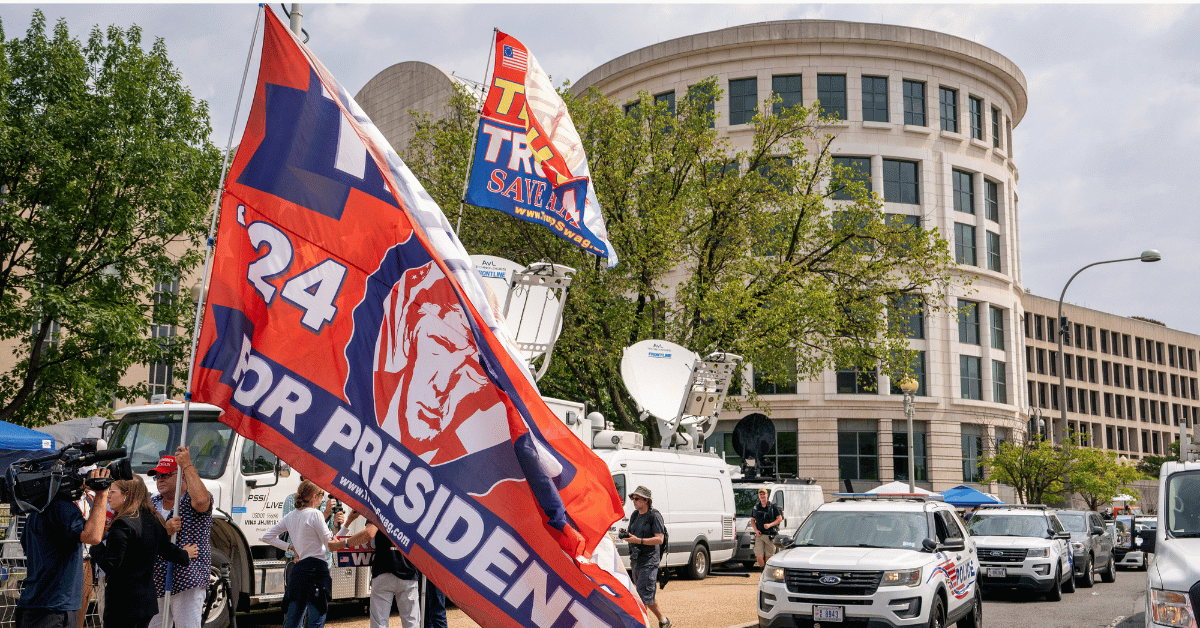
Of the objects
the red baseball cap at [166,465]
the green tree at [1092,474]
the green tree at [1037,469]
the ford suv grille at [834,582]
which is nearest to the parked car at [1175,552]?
the ford suv grille at [834,582]

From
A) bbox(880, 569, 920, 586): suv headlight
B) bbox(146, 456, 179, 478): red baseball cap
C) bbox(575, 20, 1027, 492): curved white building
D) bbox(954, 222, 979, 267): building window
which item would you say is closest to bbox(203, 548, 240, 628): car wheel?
bbox(146, 456, 179, 478): red baseball cap

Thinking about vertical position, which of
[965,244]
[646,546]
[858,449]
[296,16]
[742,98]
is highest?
[742,98]

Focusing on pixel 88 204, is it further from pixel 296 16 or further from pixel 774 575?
pixel 774 575

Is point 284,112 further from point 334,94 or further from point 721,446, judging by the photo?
point 721,446

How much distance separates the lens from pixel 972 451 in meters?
53.1

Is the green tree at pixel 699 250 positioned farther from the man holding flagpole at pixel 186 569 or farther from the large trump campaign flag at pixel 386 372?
the large trump campaign flag at pixel 386 372

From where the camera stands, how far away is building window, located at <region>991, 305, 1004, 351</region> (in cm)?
5547

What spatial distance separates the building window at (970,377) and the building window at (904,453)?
11.7ft

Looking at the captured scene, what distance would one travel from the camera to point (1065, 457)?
134 feet

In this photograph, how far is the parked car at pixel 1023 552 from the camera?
1833cm

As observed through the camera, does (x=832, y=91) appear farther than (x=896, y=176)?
Yes

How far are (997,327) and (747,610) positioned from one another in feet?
150

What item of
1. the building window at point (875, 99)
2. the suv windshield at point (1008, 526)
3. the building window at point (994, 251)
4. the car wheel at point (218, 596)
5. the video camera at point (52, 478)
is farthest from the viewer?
the building window at point (994, 251)

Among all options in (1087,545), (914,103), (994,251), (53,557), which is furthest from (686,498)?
(994,251)
